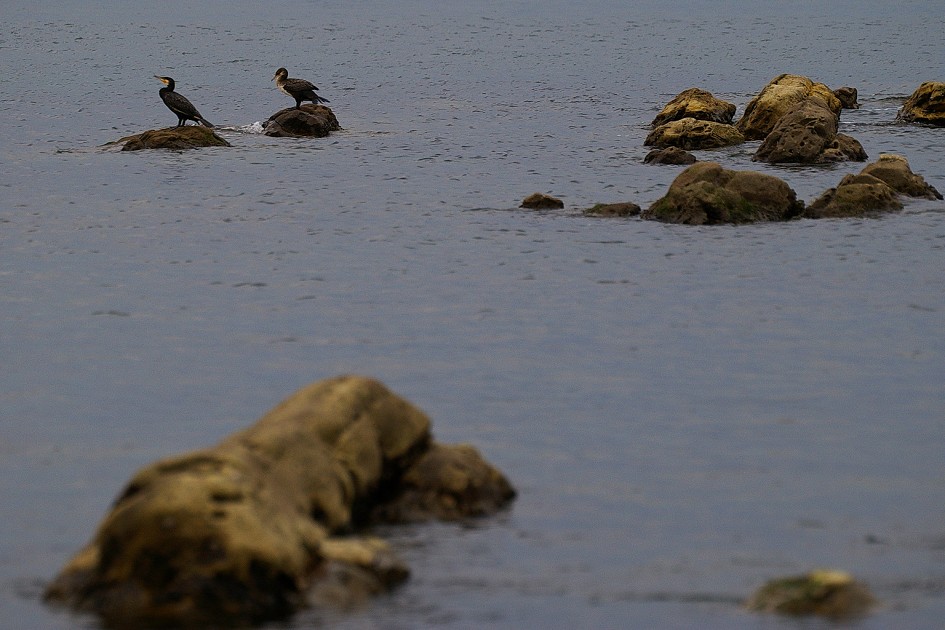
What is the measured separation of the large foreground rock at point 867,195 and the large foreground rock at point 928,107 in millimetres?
15805

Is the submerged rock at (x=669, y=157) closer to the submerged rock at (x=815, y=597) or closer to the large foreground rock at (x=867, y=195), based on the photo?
the large foreground rock at (x=867, y=195)

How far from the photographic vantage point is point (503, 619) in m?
11.3

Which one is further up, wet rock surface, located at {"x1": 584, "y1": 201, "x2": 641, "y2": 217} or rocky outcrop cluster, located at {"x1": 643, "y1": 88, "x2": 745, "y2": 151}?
rocky outcrop cluster, located at {"x1": 643, "y1": 88, "x2": 745, "y2": 151}

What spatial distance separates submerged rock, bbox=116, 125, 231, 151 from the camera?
42.3m

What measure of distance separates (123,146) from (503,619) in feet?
→ 112

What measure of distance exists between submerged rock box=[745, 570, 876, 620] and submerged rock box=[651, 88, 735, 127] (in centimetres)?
3555

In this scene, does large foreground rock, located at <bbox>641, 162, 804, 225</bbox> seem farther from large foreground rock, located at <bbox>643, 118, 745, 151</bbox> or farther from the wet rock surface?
large foreground rock, located at <bbox>643, 118, 745, 151</bbox>

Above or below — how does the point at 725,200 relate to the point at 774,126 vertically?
below

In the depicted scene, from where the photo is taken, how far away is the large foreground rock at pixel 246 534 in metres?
10.8

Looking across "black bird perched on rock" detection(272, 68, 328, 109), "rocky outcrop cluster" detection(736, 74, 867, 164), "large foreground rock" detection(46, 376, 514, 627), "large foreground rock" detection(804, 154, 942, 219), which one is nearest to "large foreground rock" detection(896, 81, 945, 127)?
"rocky outcrop cluster" detection(736, 74, 867, 164)

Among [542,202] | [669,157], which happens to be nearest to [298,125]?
[669,157]

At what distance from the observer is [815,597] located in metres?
11.2

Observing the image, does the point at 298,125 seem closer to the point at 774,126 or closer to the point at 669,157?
the point at 669,157

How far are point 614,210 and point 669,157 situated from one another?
8.41 metres
